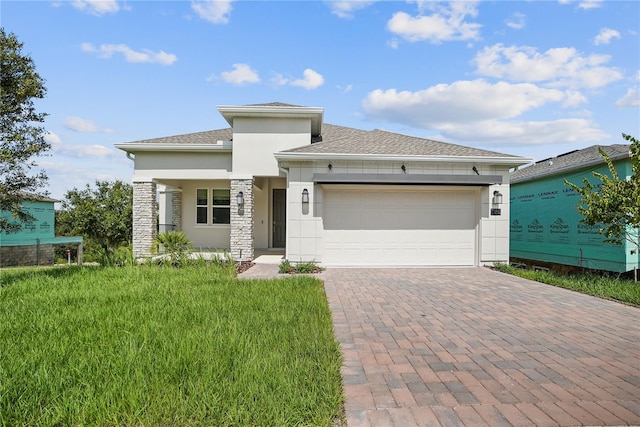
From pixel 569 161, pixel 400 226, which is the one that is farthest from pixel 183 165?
pixel 569 161

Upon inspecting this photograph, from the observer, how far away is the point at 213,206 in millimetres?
15875

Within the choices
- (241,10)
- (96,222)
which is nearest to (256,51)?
(241,10)

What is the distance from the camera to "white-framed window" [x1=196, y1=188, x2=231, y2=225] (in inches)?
623

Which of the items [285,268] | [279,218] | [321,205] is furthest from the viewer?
[279,218]

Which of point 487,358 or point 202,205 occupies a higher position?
point 202,205

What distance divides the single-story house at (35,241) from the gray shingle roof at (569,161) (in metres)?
20.9

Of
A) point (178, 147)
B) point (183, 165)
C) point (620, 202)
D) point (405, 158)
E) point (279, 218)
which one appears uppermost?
point (178, 147)

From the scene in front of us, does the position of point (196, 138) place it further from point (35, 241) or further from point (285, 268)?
point (35, 241)

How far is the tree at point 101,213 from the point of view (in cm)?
1778

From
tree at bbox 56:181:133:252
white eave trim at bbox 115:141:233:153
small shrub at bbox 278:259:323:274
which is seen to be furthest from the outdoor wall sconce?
tree at bbox 56:181:133:252

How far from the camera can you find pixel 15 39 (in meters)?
7.07

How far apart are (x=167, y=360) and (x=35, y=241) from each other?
67.7 feet

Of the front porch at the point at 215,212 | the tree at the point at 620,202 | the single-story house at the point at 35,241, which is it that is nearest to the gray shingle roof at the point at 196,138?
the front porch at the point at 215,212

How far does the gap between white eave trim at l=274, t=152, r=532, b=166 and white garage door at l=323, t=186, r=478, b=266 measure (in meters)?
0.94
